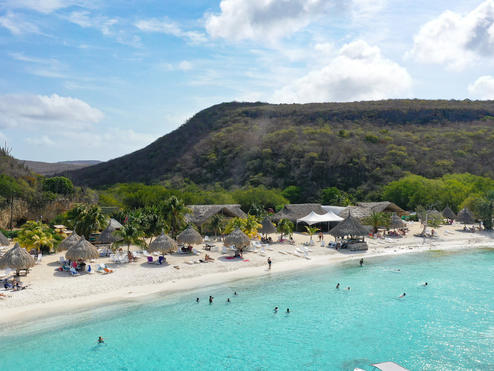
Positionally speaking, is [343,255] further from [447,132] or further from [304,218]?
[447,132]

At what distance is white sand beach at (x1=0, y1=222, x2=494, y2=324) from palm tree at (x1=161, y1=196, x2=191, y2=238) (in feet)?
8.72

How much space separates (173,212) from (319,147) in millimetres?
47484

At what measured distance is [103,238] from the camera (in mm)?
27578

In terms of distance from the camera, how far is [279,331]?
16.6 metres

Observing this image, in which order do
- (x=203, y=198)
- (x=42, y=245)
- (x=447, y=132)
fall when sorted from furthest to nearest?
(x=447, y=132) → (x=203, y=198) → (x=42, y=245)

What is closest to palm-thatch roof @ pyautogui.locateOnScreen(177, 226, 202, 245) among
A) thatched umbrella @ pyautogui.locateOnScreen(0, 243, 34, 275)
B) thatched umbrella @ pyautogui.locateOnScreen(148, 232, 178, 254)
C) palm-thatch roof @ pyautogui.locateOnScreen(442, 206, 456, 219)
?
thatched umbrella @ pyautogui.locateOnScreen(148, 232, 178, 254)

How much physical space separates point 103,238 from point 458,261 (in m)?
27.3

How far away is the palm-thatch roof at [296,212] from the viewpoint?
38.8 metres

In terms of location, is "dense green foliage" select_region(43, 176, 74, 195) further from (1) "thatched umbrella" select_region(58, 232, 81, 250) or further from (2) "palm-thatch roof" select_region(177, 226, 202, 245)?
(2) "palm-thatch roof" select_region(177, 226, 202, 245)

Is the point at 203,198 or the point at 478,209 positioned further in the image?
the point at 203,198

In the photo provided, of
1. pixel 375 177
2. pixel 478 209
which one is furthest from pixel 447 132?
pixel 478 209

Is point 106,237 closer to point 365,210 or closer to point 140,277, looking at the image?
point 140,277

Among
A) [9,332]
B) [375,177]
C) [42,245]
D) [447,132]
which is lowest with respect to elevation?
[9,332]

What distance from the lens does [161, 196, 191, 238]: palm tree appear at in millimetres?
29797
